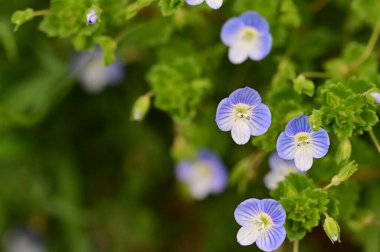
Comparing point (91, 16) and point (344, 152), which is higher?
point (91, 16)

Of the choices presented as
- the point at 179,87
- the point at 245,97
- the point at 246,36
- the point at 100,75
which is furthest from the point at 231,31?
the point at 100,75

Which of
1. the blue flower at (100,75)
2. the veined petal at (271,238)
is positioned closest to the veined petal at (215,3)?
the veined petal at (271,238)

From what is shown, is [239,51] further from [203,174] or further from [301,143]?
[203,174]

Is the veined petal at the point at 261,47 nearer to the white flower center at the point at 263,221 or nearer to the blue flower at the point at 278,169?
the blue flower at the point at 278,169

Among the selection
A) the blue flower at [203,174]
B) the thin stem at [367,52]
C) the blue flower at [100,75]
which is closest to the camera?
the thin stem at [367,52]

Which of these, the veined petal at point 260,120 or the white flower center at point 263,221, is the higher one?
the veined petal at point 260,120

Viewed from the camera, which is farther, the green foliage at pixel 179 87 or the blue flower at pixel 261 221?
the green foliage at pixel 179 87

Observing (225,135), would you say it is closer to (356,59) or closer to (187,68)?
(187,68)

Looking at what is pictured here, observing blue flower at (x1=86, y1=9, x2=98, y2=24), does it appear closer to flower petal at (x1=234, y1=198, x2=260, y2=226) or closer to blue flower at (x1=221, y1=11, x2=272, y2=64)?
blue flower at (x1=221, y1=11, x2=272, y2=64)
